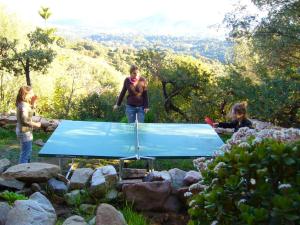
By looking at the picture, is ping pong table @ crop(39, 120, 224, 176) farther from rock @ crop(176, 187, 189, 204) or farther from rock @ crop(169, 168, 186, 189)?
rock @ crop(176, 187, 189, 204)

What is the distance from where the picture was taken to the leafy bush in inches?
81.8

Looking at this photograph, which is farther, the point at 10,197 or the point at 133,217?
the point at 10,197

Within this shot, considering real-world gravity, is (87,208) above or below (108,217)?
below

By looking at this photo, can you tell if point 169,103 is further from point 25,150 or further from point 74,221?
point 74,221

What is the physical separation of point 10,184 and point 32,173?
281mm

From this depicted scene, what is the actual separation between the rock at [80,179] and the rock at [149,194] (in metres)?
0.65

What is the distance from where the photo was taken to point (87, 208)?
4973mm

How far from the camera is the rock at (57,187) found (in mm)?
5355

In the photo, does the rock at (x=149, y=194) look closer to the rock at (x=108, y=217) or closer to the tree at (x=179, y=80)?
the rock at (x=108, y=217)

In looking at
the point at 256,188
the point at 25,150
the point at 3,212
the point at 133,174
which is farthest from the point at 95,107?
the point at 256,188

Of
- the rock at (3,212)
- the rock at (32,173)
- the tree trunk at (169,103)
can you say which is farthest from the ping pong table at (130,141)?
the tree trunk at (169,103)

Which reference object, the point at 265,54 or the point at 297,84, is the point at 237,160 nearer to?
the point at 297,84

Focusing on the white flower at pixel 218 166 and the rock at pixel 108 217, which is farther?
the rock at pixel 108 217

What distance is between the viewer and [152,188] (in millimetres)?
5016
